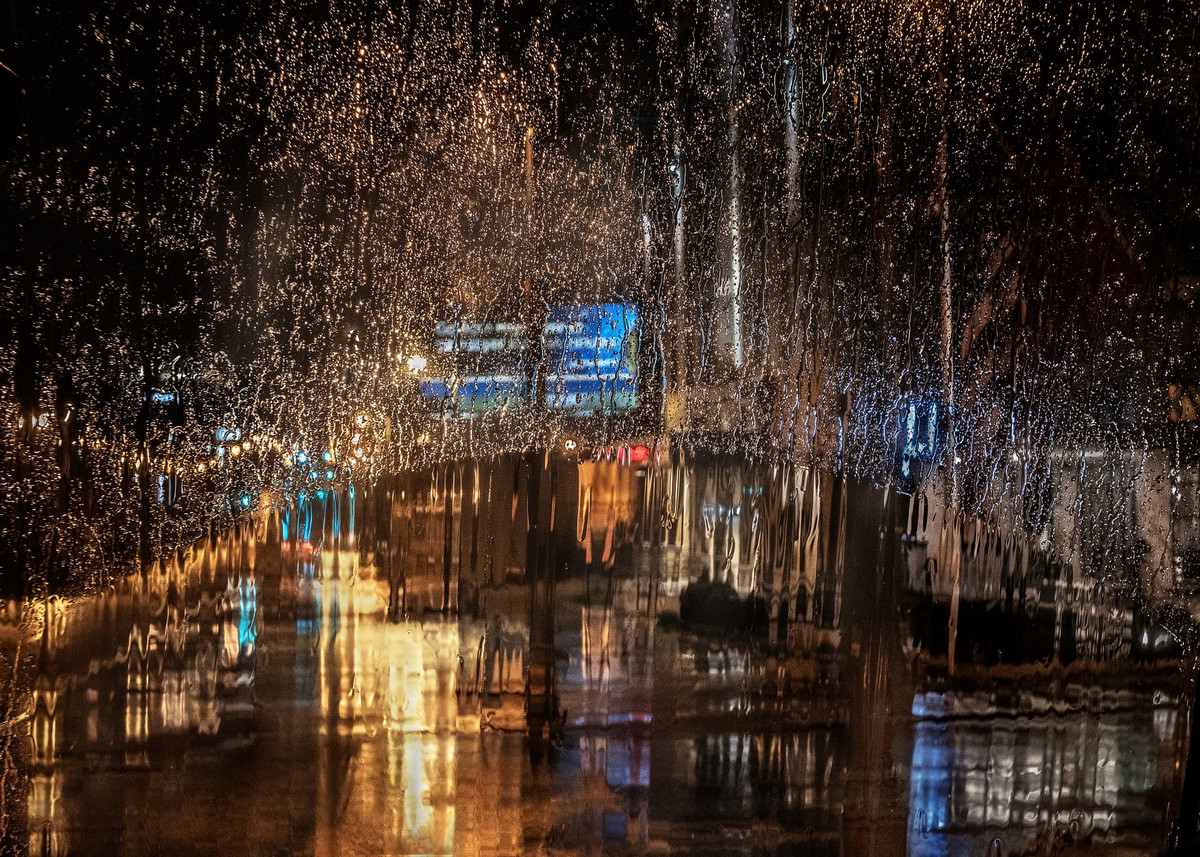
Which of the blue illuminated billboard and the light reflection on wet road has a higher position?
the blue illuminated billboard

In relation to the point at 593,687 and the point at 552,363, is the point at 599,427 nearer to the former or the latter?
the point at 552,363

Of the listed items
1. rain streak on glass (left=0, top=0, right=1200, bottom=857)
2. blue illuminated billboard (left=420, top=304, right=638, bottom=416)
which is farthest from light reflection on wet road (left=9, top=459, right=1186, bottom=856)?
blue illuminated billboard (left=420, top=304, right=638, bottom=416)

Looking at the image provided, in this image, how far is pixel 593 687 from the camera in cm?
188

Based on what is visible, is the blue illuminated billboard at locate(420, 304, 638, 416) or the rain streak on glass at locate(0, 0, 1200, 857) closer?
the rain streak on glass at locate(0, 0, 1200, 857)

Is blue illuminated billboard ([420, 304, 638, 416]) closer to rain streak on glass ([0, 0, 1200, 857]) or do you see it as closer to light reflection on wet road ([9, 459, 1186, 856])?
rain streak on glass ([0, 0, 1200, 857])

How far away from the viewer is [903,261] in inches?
80.8

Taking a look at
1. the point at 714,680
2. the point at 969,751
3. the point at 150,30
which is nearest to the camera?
the point at 150,30

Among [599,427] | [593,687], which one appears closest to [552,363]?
[599,427]

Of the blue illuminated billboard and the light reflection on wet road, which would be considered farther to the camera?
the blue illuminated billboard

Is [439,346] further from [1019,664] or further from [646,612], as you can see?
[1019,664]

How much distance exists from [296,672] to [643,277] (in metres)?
1.19

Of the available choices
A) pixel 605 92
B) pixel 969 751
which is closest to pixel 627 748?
pixel 969 751

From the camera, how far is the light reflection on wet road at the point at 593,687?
1713 millimetres

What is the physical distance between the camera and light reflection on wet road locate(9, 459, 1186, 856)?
5.62 ft
